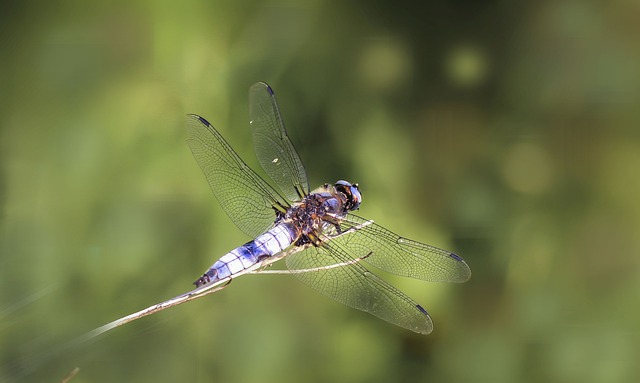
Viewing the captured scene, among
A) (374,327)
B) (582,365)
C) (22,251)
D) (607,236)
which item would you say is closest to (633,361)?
(582,365)

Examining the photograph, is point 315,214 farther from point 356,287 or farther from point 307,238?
point 356,287

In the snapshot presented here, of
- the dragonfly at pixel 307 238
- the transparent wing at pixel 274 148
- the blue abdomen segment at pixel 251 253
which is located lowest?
the blue abdomen segment at pixel 251 253

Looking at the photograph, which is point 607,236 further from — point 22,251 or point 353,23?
point 22,251

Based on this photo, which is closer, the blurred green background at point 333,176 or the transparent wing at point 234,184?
the transparent wing at point 234,184

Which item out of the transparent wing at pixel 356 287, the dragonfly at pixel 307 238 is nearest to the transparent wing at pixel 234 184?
the dragonfly at pixel 307 238

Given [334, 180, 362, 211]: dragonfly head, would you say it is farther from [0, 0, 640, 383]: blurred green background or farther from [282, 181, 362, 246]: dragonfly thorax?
[0, 0, 640, 383]: blurred green background

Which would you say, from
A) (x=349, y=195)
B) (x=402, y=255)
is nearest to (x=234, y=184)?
(x=349, y=195)

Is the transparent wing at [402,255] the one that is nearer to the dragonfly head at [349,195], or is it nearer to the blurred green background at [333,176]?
the dragonfly head at [349,195]
